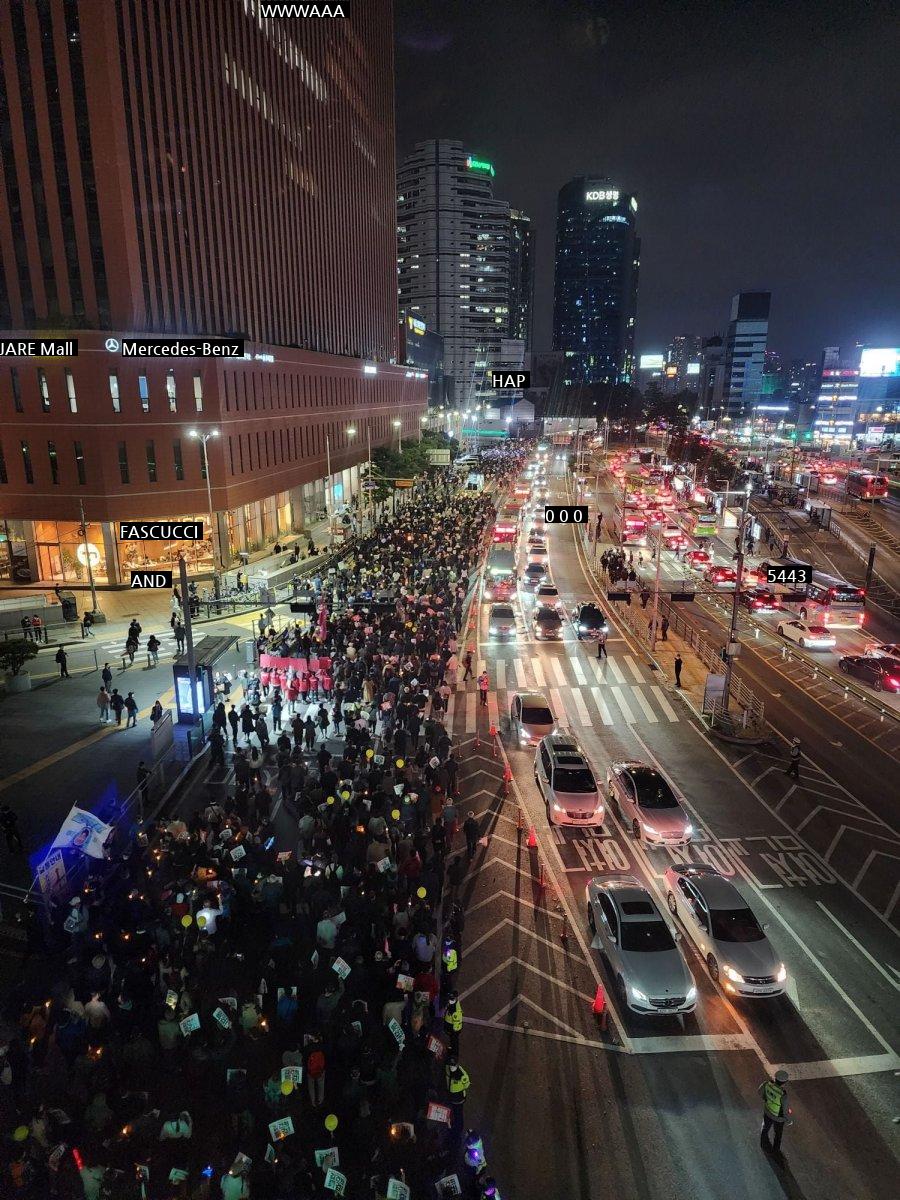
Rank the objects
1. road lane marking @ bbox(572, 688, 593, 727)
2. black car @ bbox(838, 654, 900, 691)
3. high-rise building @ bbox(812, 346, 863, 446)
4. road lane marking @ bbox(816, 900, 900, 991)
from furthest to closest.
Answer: high-rise building @ bbox(812, 346, 863, 446), black car @ bbox(838, 654, 900, 691), road lane marking @ bbox(572, 688, 593, 727), road lane marking @ bbox(816, 900, 900, 991)

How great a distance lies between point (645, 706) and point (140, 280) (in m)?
37.0

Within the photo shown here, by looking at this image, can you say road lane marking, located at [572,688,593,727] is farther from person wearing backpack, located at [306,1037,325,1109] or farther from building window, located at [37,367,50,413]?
building window, located at [37,367,50,413]

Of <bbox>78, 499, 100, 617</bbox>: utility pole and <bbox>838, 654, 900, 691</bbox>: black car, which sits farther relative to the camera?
<bbox>78, 499, 100, 617</bbox>: utility pole

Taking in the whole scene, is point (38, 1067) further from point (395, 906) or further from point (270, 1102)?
point (395, 906)

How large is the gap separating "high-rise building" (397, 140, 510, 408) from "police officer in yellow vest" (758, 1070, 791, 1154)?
569ft

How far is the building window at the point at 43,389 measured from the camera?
127 ft

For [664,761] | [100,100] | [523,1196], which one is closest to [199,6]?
[100,100]

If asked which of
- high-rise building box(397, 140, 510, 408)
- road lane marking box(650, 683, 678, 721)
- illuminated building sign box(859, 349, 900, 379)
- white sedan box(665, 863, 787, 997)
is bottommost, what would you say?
road lane marking box(650, 683, 678, 721)

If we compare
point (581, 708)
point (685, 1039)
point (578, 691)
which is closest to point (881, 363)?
point (578, 691)

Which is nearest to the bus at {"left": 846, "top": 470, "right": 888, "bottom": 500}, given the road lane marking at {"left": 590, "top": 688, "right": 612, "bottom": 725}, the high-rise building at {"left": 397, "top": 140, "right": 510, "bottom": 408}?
the road lane marking at {"left": 590, "top": 688, "right": 612, "bottom": 725}

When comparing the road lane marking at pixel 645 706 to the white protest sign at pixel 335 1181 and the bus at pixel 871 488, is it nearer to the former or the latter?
the white protest sign at pixel 335 1181

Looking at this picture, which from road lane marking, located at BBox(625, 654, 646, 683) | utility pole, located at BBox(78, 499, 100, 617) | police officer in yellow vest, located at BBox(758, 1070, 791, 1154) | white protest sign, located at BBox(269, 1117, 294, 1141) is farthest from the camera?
utility pole, located at BBox(78, 499, 100, 617)

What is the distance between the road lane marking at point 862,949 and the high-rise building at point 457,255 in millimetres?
168576

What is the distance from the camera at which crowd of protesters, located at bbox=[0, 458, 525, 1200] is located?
8602 mm
